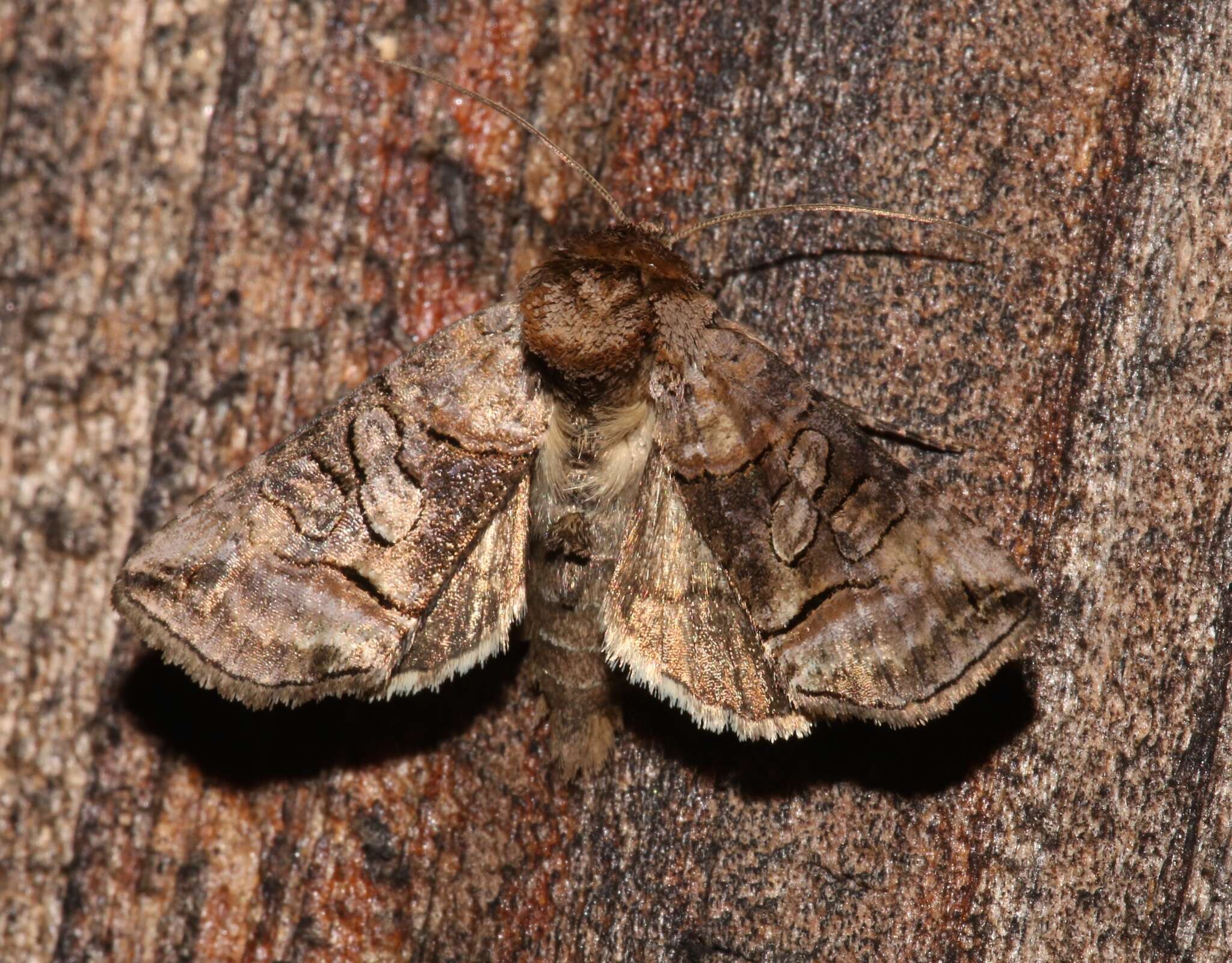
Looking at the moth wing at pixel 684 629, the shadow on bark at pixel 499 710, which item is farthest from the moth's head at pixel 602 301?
the shadow on bark at pixel 499 710

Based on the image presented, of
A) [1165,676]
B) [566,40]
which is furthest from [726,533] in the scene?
[566,40]

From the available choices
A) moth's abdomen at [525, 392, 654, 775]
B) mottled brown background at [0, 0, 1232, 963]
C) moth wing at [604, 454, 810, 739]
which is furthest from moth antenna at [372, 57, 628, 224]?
moth wing at [604, 454, 810, 739]

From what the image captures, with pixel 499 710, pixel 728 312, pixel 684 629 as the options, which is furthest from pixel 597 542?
pixel 728 312

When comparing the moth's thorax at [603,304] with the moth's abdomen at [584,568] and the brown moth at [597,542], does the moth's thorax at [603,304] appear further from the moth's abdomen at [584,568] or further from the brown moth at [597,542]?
the moth's abdomen at [584,568]

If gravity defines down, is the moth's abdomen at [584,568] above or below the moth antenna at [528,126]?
below

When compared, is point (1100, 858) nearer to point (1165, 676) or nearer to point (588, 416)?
point (1165, 676)

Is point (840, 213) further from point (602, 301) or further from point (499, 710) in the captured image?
point (499, 710)

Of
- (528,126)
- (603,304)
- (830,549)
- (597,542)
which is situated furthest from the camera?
(528,126)
